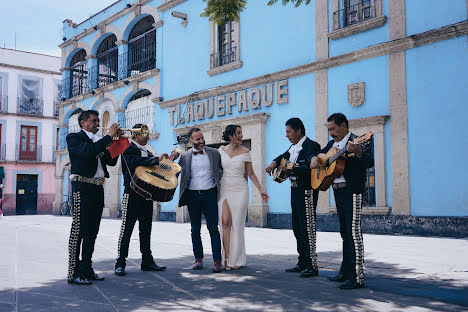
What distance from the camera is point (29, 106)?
32.9m

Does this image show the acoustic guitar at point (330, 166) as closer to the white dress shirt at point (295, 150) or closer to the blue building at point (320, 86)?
the white dress shirt at point (295, 150)

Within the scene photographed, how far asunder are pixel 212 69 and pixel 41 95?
21635 mm

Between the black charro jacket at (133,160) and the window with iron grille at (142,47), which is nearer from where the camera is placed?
the black charro jacket at (133,160)

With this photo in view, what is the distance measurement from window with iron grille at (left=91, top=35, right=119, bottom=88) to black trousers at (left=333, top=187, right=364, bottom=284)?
18751mm

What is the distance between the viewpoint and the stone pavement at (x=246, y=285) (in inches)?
161

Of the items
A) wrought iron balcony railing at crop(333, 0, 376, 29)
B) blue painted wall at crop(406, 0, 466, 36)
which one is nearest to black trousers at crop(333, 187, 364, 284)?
blue painted wall at crop(406, 0, 466, 36)

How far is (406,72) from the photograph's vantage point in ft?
36.2

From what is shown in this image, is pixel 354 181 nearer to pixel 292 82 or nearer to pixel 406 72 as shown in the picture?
pixel 406 72

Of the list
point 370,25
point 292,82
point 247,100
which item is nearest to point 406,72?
point 370,25

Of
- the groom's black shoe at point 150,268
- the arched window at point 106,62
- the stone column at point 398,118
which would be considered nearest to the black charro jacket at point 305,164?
the groom's black shoe at point 150,268

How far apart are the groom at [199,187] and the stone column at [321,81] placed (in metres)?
6.79

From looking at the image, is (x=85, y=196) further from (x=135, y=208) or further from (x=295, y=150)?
(x=295, y=150)

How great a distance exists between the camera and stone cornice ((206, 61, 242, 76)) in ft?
50.1

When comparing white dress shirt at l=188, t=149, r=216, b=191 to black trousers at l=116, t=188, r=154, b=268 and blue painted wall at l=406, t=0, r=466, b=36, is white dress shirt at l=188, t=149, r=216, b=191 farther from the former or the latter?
blue painted wall at l=406, t=0, r=466, b=36
